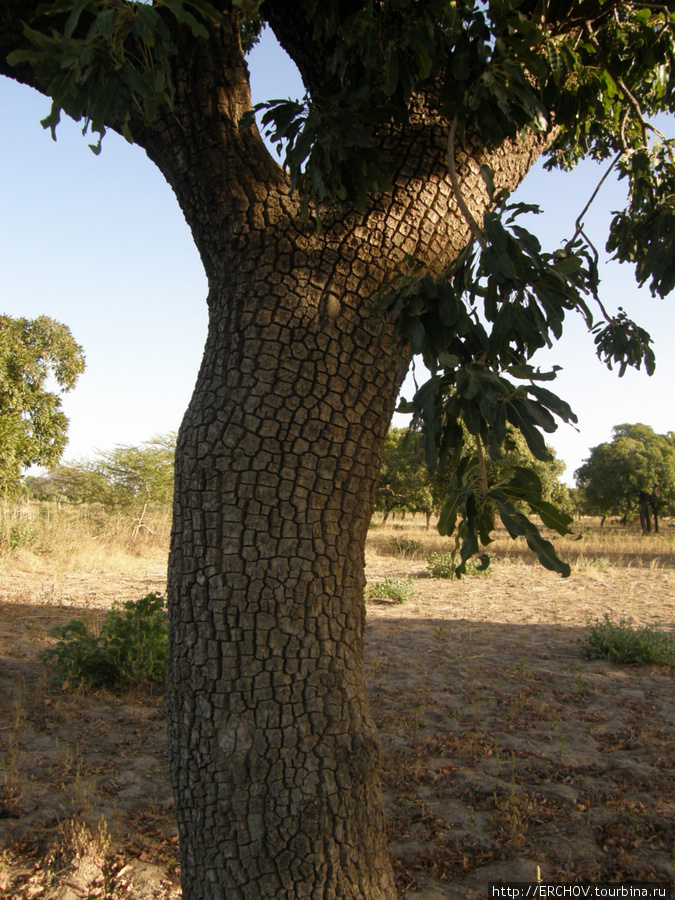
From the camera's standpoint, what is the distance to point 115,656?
15.2 ft

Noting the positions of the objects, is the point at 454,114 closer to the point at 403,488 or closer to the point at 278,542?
the point at 278,542

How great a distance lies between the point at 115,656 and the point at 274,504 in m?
3.46

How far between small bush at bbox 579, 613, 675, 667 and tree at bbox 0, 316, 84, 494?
Answer: 1032 centimetres

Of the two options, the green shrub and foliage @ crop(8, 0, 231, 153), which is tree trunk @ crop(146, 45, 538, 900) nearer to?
foliage @ crop(8, 0, 231, 153)

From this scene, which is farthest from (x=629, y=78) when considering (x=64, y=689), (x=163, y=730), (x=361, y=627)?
(x=64, y=689)

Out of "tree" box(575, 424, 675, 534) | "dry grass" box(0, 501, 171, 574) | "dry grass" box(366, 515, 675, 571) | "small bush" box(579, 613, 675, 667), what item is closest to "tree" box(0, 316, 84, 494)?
"dry grass" box(0, 501, 171, 574)

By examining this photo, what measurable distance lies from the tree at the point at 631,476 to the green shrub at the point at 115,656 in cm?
2373

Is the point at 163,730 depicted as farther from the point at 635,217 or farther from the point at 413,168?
the point at 635,217

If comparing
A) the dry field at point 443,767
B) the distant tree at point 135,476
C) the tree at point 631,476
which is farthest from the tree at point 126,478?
the tree at point 631,476

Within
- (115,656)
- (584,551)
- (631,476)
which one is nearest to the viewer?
(115,656)

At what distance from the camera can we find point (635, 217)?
3.74 meters

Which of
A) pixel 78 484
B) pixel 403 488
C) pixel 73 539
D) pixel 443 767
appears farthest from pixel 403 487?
pixel 443 767

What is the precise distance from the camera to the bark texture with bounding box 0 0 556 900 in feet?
5.90

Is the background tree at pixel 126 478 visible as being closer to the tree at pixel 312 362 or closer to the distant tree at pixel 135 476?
the distant tree at pixel 135 476
